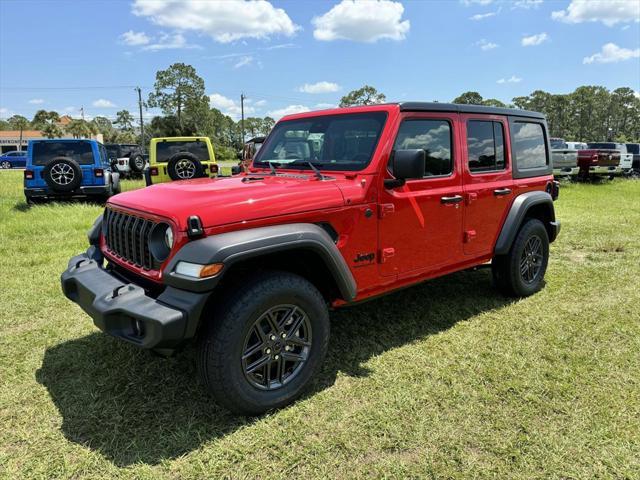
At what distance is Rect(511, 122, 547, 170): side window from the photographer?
4562 mm

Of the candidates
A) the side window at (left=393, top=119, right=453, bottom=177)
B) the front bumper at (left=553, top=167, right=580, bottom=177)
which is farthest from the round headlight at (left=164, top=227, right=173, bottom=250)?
the front bumper at (left=553, top=167, right=580, bottom=177)

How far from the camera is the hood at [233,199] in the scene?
256 cm

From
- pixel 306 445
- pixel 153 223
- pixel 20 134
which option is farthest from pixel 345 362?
pixel 20 134

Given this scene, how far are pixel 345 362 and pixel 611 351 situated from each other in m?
2.09

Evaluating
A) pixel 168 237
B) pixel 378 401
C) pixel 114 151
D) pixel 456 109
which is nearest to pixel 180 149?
pixel 456 109

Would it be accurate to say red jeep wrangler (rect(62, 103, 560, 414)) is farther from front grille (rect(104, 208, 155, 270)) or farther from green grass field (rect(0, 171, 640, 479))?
green grass field (rect(0, 171, 640, 479))

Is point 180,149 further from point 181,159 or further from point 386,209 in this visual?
point 386,209

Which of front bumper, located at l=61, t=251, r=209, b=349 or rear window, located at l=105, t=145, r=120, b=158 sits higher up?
rear window, located at l=105, t=145, r=120, b=158

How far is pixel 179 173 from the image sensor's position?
1055 cm

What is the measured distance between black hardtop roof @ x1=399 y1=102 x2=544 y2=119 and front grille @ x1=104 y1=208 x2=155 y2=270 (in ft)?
6.62

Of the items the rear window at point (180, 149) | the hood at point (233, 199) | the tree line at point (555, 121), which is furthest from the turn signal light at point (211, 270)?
the tree line at point (555, 121)

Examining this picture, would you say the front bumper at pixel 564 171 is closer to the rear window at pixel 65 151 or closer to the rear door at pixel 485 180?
the rear door at pixel 485 180

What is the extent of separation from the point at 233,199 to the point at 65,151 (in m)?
10.1

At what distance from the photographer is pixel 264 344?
2.74 meters
